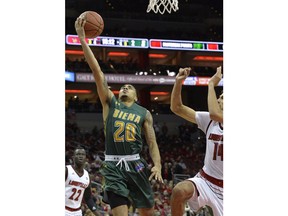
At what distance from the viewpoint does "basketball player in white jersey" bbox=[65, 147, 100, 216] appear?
7.34 meters

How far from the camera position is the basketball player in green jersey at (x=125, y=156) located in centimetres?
609

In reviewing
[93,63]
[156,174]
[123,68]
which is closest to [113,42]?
[123,68]

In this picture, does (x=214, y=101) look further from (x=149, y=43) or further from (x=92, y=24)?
(x=149, y=43)

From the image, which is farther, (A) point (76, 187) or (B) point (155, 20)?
(B) point (155, 20)

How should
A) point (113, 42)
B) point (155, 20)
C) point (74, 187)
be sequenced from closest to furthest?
point (74, 187)
point (113, 42)
point (155, 20)

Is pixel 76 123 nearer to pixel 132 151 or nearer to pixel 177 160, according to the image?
pixel 177 160

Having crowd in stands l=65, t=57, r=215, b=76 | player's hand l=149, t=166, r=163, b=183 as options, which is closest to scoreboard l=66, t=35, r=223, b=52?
crowd in stands l=65, t=57, r=215, b=76

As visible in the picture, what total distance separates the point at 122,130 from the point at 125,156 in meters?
0.26

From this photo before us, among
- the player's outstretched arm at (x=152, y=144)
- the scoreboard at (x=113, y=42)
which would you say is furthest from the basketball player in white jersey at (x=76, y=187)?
the scoreboard at (x=113, y=42)

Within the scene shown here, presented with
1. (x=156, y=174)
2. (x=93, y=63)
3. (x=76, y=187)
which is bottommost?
(x=76, y=187)

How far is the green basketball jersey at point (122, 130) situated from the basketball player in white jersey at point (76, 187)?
1.21 meters

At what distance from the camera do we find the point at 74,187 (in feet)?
24.1

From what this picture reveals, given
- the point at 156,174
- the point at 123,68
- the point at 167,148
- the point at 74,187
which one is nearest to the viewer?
the point at 156,174

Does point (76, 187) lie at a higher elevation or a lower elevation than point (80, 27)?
lower
